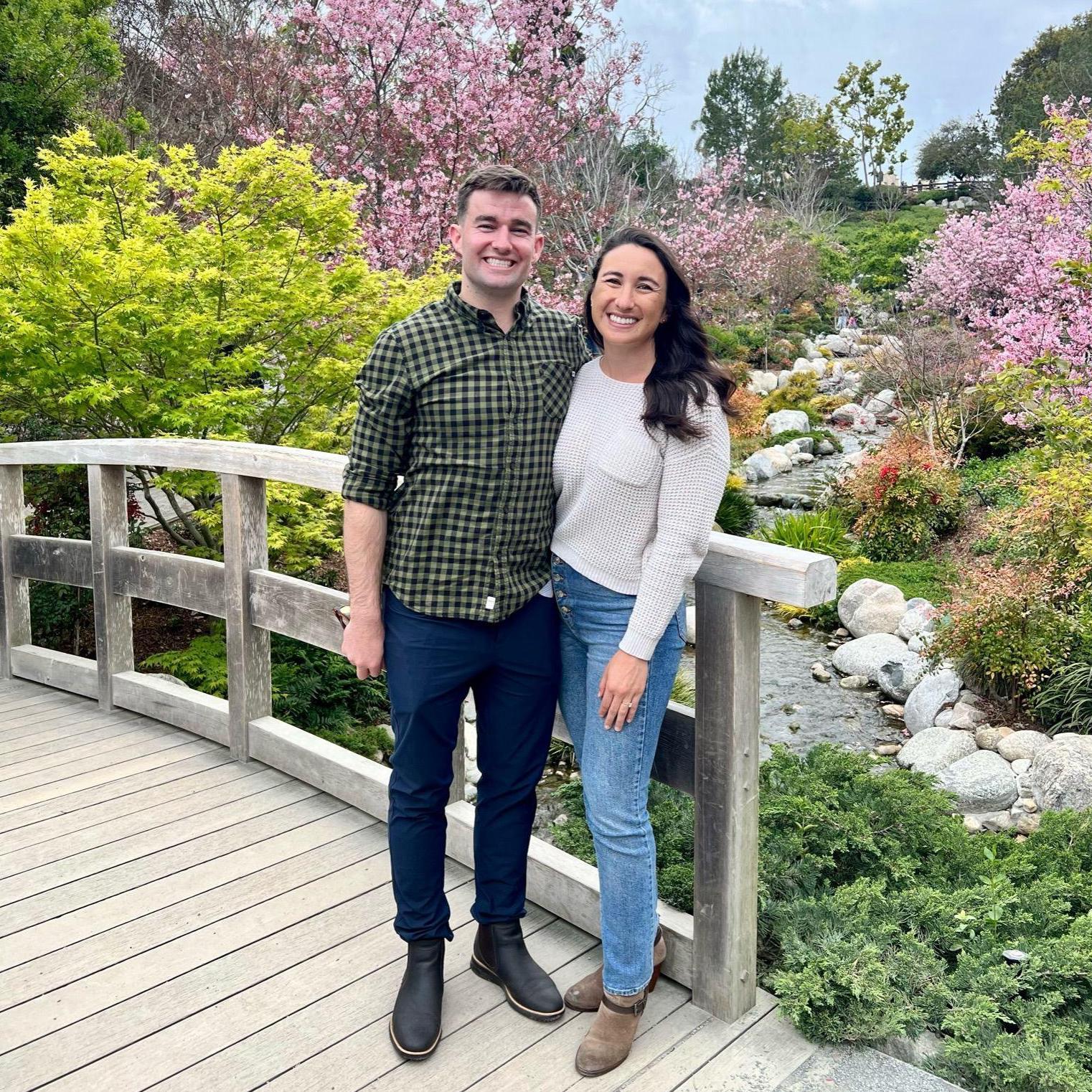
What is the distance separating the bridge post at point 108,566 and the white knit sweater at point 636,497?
7.63 feet

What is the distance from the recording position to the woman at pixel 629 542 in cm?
178

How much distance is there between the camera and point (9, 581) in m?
4.29

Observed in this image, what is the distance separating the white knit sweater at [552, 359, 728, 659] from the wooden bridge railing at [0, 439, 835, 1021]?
0.17 m

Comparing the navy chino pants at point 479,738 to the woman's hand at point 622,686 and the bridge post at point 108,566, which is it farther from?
the bridge post at point 108,566

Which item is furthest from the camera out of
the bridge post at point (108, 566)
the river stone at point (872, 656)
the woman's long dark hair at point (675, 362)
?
Answer: the river stone at point (872, 656)

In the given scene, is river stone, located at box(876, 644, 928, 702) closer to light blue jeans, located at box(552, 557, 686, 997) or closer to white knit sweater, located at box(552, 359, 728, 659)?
light blue jeans, located at box(552, 557, 686, 997)

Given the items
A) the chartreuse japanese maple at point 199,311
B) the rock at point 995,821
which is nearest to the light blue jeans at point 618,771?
the chartreuse japanese maple at point 199,311

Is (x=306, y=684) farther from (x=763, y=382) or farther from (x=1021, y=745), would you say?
(x=763, y=382)

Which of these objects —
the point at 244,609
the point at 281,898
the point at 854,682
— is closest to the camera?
the point at 281,898

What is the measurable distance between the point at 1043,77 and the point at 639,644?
35806 mm

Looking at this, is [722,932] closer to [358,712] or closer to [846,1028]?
[846,1028]

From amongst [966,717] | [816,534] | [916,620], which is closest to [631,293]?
[966,717]

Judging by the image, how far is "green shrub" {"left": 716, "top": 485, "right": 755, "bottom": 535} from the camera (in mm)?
9656

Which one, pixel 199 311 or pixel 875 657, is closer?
pixel 199 311
